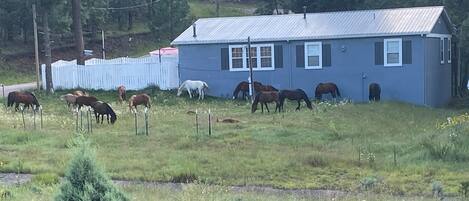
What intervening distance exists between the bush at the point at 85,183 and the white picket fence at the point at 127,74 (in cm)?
3338

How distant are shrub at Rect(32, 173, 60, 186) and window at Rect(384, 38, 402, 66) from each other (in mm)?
22553

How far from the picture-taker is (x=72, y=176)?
836 cm

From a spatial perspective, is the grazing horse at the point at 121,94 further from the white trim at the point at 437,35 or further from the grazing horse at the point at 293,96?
the white trim at the point at 437,35

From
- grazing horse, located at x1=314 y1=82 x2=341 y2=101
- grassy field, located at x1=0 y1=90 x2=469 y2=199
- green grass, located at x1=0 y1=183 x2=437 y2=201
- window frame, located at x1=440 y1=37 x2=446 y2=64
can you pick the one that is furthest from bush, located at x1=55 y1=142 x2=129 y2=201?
window frame, located at x1=440 y1=37 x2=446 y2=64

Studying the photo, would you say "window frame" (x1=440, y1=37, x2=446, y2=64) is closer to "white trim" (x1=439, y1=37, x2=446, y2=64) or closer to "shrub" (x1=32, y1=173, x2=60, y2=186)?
"white trim" (x1=439, y1=37, x2=446, y2=64)

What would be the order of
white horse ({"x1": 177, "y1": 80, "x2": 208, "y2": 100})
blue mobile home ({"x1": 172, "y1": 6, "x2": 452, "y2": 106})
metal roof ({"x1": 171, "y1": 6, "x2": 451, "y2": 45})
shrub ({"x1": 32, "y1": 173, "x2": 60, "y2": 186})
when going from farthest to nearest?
white horse ({"x1": 177, "y1": 80, "x2": 208, "y2": 100}), metal roof ({"x1": 171, "y1": 6, "x2": 451, "y2": 45}), blue mobile home ({"x1": 172, "y1": 6, "x2": 452, "y2": 106}), shrub ({"x1": 32, "y1": 173, "x2": 60, "y2": 186})

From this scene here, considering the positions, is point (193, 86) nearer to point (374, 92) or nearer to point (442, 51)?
point (374, 92)

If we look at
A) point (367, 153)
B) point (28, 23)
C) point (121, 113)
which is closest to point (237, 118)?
point (121, 113)

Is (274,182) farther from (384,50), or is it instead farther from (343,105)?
(384,50)

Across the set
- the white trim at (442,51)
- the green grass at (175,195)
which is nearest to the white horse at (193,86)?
the white trim at (442,51)

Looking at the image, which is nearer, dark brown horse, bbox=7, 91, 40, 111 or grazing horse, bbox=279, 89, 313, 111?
grazing horse, bbox=279, 89, 313, 111

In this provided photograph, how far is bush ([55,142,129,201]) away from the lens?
8156mm

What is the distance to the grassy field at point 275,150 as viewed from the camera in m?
18.2

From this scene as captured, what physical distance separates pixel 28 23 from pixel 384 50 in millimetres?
31653
